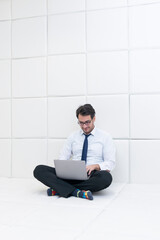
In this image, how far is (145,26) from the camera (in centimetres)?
323

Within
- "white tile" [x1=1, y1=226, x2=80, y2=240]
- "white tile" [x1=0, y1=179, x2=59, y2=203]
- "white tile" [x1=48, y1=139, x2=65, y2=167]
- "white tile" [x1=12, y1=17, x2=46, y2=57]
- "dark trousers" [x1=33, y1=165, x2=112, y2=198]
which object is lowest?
"white tile" [x1=0, y1=179, x2=59, y2=203]

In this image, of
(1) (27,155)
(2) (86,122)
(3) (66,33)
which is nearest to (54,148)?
(1) (27,155)

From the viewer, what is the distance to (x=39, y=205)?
2.37 meters

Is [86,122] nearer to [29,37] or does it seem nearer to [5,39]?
[29,37]

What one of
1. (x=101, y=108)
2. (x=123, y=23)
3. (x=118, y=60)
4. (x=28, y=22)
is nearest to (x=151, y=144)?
(x=101, y=108)

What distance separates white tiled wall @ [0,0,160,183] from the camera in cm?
322

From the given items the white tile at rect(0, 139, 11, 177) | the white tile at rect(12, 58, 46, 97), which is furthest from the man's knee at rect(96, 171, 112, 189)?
the white tile at rect(0, 139, 11, 177)

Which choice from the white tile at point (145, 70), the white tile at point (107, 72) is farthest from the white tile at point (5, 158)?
the white tile at point (145, 70)

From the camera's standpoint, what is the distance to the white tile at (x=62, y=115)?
3.46 meters

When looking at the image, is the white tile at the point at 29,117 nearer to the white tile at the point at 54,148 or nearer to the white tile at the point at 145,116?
the white tile at the point at 54,148

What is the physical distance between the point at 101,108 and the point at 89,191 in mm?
1089

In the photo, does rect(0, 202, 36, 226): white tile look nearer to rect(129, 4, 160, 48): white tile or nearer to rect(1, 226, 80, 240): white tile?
rect(1, 226, 80, 240): white tile

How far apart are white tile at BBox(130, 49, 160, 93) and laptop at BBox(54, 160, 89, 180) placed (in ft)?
3.68

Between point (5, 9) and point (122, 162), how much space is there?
231 cm
